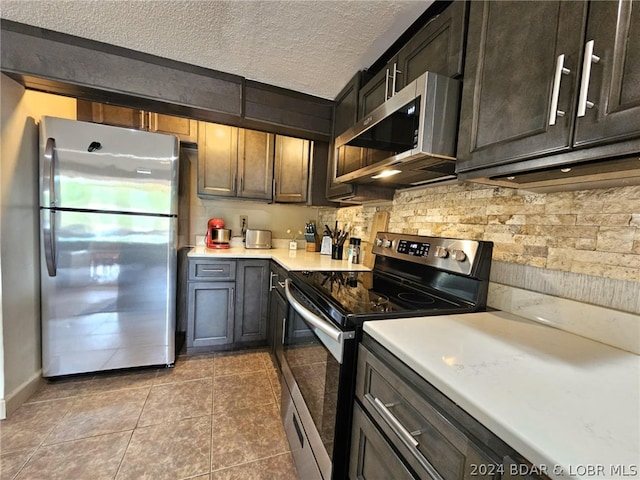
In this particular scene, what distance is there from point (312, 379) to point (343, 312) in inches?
17.7

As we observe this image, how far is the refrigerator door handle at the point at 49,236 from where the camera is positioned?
5.53 feet

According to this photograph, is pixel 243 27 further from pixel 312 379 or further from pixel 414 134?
pixel 312 379

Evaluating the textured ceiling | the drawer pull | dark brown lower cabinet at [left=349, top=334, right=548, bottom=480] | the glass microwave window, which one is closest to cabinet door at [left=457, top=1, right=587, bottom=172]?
the glass microwave window

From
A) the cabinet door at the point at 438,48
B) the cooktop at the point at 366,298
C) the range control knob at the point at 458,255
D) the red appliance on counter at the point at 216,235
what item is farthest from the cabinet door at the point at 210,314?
the cabinet door at the point at 438,48

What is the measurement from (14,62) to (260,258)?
184 cm

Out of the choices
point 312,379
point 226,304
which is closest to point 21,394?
point 226,304

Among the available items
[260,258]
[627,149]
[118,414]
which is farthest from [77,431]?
[627,149]

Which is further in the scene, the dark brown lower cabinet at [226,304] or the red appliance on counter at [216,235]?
the red appliance on counter at [216,235]

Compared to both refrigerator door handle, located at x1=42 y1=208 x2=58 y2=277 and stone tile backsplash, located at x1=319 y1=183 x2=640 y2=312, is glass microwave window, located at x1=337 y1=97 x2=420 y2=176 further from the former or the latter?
refrigerator door handle, located at x1=42 y1=208 x2=58 y2=277

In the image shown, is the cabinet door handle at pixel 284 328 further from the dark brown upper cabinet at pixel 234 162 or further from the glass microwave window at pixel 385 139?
the dark brown upper cabinet at pixel 234 162

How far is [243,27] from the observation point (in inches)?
50.9

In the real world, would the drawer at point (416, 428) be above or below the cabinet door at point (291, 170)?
below

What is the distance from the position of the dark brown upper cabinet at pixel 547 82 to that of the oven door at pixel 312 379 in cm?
76

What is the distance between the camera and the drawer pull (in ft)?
2.05
